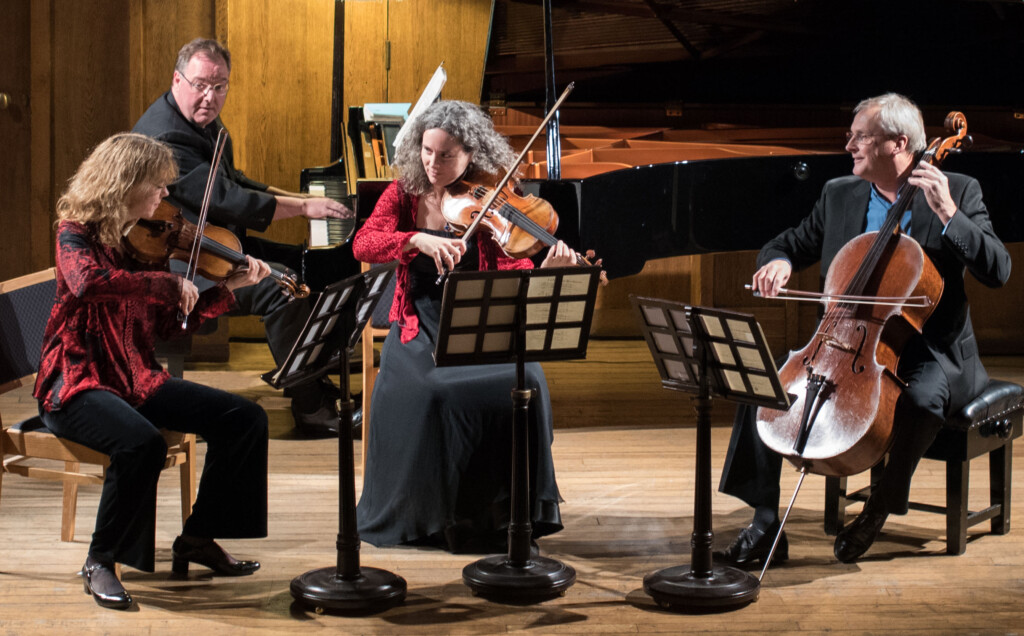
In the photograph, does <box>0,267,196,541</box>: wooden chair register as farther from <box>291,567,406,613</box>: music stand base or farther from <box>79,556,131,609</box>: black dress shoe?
<box>291,567,406,613</box>: music stand base

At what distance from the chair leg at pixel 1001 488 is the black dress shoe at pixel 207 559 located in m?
2.15

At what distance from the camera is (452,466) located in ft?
11.2

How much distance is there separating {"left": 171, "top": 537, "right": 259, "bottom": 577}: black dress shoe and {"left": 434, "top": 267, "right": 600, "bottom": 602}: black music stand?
23.9 inches

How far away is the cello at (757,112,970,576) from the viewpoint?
10.1ft

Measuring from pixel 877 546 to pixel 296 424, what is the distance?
2.32 metres

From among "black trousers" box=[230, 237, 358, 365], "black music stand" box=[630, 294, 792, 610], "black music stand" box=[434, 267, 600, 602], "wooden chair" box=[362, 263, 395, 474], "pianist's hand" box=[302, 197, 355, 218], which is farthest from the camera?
"black trousers" box=[230, 237, 358, 365]

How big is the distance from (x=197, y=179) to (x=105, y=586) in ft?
5.46

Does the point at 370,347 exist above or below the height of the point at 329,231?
below

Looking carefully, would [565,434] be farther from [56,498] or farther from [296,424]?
[56,498]

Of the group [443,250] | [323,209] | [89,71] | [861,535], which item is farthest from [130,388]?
[89,71]

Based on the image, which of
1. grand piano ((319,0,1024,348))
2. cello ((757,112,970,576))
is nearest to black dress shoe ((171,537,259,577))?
cello ((757,112,970,576))

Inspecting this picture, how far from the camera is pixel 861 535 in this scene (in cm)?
338

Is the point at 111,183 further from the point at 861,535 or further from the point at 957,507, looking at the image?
the point at 957,507

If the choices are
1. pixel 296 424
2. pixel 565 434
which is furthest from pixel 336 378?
pixel 565 434
